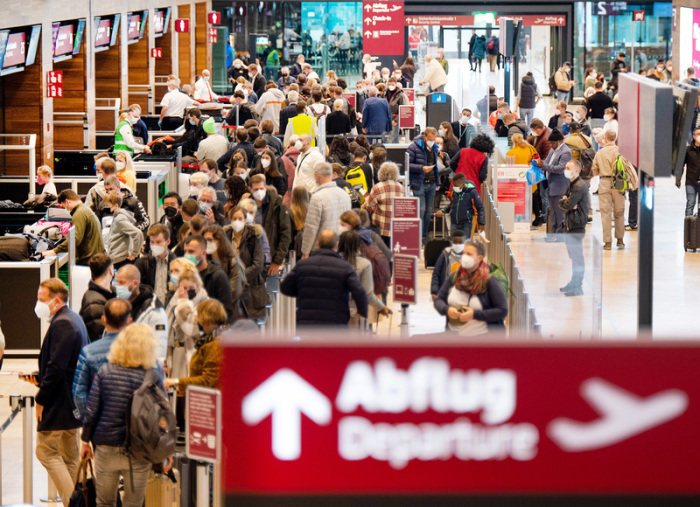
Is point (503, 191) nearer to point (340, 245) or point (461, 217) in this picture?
point (461, 217)

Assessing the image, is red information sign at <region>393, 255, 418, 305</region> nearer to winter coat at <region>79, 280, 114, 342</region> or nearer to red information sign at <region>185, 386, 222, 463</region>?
winter coat at <region>79, 280, 114, 342</region>

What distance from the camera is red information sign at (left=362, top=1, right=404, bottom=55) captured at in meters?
36.8

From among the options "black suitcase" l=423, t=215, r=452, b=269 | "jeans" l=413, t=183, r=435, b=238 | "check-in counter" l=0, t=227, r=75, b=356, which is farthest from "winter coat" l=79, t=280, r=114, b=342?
"jeans" l=413, t=183, r=435, b=238

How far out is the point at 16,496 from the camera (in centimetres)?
800

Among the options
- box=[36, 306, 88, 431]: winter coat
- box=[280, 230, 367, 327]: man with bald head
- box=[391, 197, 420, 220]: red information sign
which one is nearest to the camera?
box=[36, 306, 88, 431]: winter coat

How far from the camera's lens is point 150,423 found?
6.12 meters

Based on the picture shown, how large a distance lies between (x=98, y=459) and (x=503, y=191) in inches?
363

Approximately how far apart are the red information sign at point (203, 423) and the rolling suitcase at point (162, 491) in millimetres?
1014

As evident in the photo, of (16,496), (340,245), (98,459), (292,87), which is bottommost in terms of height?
(16,496)

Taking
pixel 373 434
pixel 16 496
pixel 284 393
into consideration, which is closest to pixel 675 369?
pixel 373 434

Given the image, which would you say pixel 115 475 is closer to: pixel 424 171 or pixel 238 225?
pixel 238 225

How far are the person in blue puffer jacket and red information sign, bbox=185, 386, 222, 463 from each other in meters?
10.4

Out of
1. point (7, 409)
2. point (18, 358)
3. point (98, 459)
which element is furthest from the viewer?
point (18, 358)

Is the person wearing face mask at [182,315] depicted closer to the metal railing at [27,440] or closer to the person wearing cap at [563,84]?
the metal railing at [27,440]
